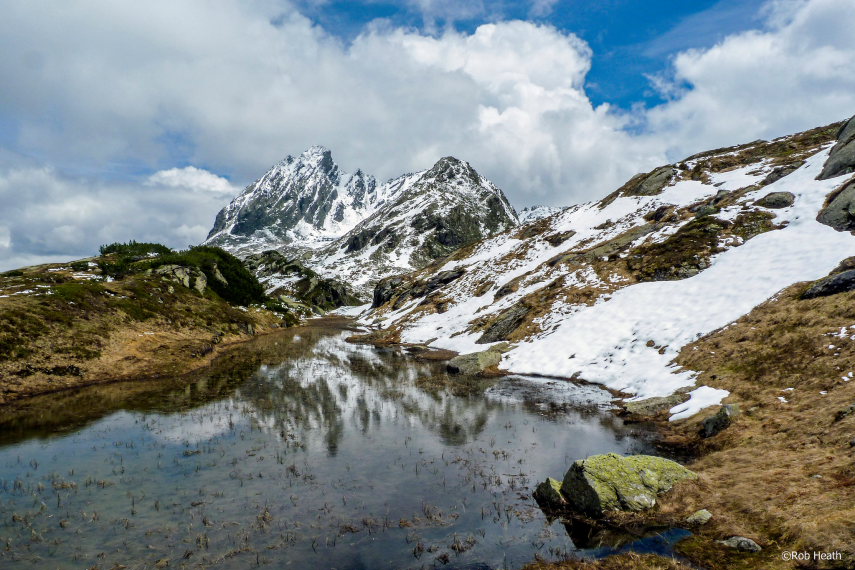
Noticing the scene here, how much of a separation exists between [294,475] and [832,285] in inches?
1300

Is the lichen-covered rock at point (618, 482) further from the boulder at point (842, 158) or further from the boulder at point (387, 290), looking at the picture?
the boulder at point (387, 290)

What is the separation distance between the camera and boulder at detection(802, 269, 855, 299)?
2464 centimetres

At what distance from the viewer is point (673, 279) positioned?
42438mm

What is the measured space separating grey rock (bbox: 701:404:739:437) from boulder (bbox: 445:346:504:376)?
21915 millimetres

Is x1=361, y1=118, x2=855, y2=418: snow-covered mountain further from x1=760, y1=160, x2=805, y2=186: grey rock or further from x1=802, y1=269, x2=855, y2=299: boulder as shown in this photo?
x1=802, y1=269, x2=855, y2=299: boulder

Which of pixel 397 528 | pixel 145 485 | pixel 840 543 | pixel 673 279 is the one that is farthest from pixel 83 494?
pixel 673 279

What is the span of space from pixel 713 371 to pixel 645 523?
649 inches

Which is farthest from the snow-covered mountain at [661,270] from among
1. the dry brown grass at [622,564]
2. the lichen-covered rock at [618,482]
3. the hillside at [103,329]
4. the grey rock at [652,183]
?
the hillside at [103,329]

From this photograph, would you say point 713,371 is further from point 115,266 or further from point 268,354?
point 115,266

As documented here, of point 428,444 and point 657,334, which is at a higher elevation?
point 657,334

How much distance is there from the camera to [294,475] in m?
16.9

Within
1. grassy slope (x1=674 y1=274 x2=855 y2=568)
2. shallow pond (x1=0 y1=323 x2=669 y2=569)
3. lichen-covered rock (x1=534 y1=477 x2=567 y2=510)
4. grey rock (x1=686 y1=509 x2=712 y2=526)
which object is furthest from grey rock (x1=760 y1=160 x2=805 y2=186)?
lichen-covered rock (x1=534 y1=477 x2=567 y2=510)

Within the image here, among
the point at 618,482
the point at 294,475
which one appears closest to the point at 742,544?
the point at 618,482

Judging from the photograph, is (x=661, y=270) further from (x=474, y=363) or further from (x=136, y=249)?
(x=136, y=249)
